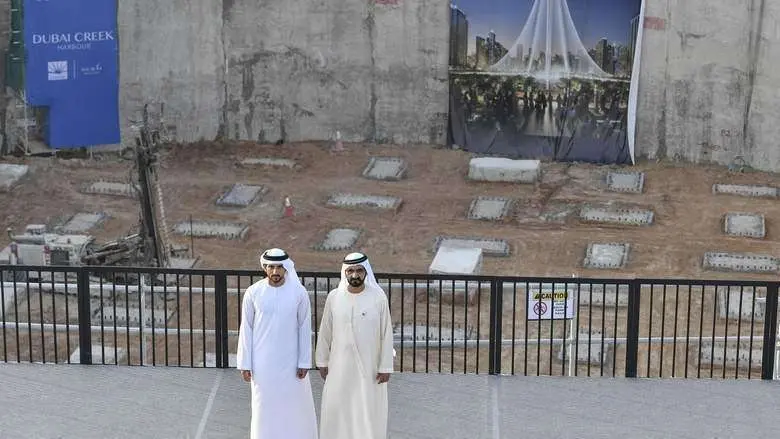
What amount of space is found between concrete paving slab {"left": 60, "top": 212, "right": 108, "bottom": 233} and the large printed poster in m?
7.28

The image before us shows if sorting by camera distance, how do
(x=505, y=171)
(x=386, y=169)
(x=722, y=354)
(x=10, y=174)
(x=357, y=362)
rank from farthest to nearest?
1. (x=386, y=169)
2. (x=505, y=171)
3. (x=10, y=174)
4. (x=722, y=354)
5. (x=357, y=362)

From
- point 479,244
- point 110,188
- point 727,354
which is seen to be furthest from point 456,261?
point 110,188

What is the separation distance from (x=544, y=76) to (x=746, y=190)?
14.4 feet

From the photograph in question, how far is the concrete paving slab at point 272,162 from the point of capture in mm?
24266

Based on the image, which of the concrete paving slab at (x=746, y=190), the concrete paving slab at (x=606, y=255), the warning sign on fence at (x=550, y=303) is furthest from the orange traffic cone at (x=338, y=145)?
the warning sign on fence at (x=550, y=303)

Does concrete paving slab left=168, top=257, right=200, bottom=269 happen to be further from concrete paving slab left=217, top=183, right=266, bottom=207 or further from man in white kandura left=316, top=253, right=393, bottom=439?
man in white kandura left=316, top=253, right=393, bottom=439

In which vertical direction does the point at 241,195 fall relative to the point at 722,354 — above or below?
above

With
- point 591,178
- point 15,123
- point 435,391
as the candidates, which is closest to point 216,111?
point 15,123

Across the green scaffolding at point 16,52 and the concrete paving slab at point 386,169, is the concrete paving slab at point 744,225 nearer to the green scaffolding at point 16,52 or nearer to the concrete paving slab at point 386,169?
the concrete paving slab at point 386,169

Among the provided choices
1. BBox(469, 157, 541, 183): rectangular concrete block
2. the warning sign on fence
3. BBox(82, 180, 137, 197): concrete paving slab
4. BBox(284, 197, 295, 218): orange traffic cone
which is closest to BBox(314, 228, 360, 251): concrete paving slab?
BBox(284, 197, 295, 218): orange traffic cone

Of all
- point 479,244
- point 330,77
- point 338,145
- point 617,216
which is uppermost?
point 330,77

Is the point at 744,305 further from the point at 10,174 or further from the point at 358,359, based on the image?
the point at 10,174

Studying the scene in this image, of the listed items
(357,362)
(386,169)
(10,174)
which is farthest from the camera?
(386,169)

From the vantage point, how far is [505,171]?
23.3m
